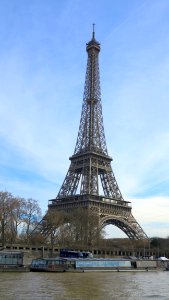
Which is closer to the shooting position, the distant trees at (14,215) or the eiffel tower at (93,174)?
the distant trees at (14,215)

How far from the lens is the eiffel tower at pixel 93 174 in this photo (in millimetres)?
99875

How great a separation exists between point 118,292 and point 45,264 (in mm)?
26494

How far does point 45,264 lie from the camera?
57.2m

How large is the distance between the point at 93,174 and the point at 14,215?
1163 inches

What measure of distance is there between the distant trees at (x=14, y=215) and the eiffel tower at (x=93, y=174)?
52.4 ft

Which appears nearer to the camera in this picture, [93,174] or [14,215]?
[14,215]

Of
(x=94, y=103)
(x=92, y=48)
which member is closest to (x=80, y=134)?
(x=94, y=103)

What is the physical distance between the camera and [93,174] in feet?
341

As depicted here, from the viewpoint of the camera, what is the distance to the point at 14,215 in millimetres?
78062

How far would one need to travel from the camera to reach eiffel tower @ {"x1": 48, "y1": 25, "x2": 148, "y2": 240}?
99.9 m

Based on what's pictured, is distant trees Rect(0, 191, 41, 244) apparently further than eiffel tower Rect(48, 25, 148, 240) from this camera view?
No

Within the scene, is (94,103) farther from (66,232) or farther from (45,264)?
(45,264)

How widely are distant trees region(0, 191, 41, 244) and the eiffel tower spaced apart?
1598cm

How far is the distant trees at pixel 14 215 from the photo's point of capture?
76.2 metres
